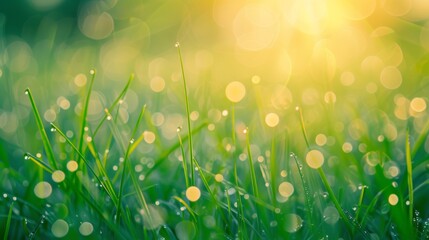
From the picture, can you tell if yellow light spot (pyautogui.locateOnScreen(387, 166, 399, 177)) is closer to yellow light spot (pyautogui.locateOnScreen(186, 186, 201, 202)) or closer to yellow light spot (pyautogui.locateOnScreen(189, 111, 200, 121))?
yellow light spot (pyautogui.locateOnScreen(186, 186, 201, 202))

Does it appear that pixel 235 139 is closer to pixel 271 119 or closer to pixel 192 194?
pixel 271 119

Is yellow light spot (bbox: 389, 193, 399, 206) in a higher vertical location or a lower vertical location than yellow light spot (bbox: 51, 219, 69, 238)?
higher

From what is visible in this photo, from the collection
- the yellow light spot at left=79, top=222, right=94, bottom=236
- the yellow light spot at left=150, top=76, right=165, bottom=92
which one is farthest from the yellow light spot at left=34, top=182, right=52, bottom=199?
the yellow light spot at left=150, top=76, right=165, bottom=92

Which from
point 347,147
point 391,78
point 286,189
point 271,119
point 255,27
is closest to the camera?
point 286,189

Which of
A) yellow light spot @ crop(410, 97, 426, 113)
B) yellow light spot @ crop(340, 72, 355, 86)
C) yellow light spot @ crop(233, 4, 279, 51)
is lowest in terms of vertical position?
yellow light spot @ crop(410, 97, 426, 113)

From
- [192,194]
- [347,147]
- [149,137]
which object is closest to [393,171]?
[347,147]

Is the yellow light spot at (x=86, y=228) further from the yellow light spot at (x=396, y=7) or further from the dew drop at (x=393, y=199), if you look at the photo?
the yellow light spot at (x=396, y=7)
